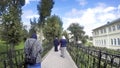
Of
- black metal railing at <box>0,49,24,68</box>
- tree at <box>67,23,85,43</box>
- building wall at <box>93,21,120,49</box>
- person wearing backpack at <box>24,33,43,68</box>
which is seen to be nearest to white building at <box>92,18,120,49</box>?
building wall at <box>93,21,120,49</box>

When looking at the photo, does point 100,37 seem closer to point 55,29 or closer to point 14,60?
point 55,29

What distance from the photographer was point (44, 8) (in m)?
54.7

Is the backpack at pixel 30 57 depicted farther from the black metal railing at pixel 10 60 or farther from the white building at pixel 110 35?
the white building at pixel 110 35

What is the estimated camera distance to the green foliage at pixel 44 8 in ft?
176

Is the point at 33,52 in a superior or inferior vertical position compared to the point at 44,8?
inferior

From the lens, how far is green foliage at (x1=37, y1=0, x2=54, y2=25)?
5378cm

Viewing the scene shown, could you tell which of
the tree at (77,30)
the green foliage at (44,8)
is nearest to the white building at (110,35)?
the green foliage at (44,8)

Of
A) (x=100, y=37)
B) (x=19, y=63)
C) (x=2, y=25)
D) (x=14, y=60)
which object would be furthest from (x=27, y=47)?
(x=100, y=37)

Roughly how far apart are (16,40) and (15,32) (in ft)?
4.02

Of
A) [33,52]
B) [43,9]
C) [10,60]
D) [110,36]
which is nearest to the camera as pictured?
[33,52]

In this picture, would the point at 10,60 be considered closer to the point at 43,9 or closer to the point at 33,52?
the point at 33,52

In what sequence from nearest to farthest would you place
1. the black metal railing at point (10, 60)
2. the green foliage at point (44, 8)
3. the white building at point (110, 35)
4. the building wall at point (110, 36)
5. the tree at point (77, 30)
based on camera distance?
the black metal railing at point (10, 60)
the green foliage at point (44, 8)
the white building at point (110, 35)
the building wall at point (110, 36)
the tree at point (77, 30)

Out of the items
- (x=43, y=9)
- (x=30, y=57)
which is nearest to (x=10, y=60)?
(x=30, y=57)

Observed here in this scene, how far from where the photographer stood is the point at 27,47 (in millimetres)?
9836
